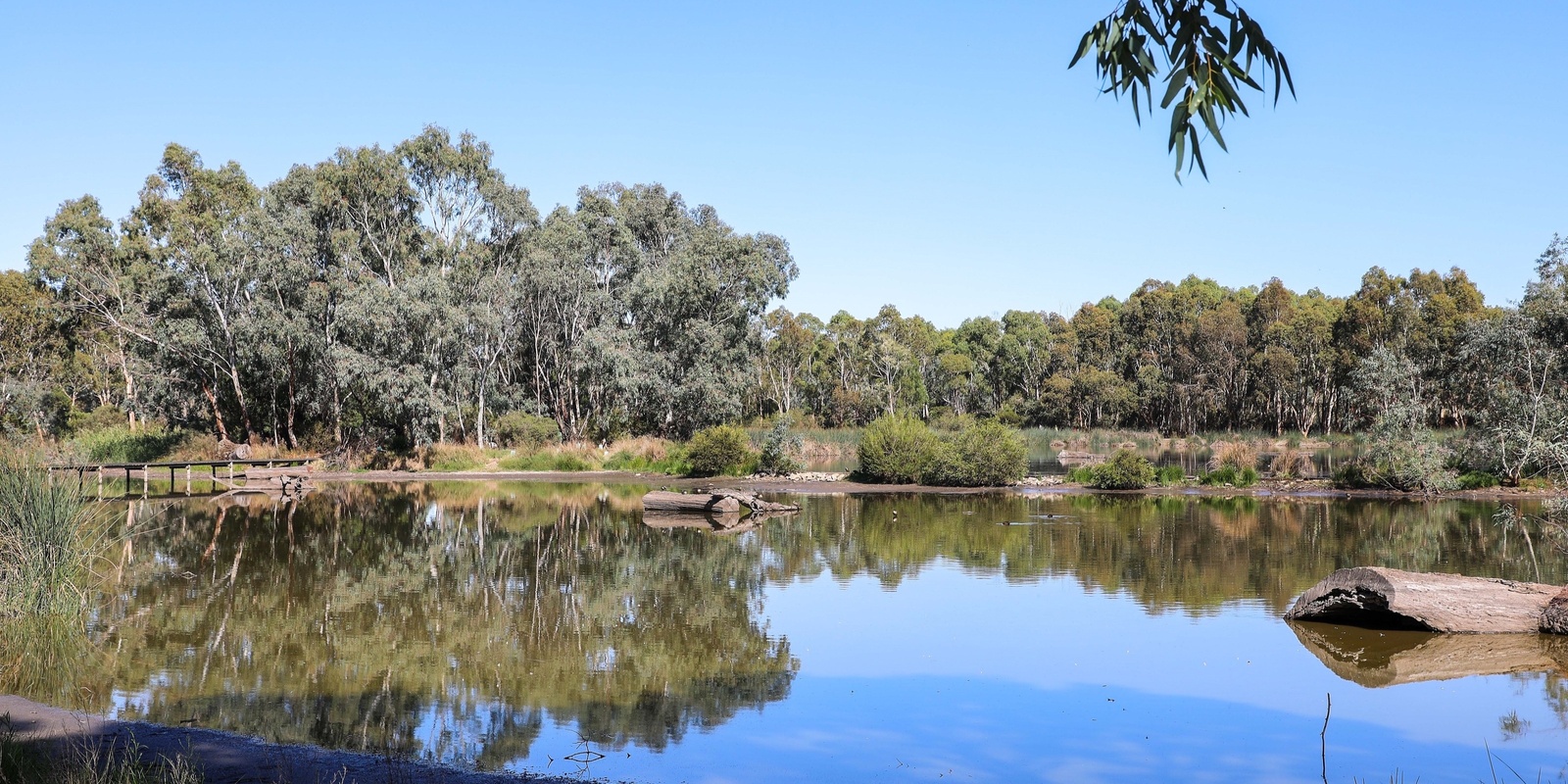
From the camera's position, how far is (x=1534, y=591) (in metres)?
Answer: 12.7

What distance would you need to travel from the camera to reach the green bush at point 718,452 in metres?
38.1

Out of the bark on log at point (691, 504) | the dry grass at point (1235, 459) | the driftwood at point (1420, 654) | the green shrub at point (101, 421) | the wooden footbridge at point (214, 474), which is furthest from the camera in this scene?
the green shrub at point (101, 421)

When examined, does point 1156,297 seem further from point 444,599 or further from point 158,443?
point 444,599

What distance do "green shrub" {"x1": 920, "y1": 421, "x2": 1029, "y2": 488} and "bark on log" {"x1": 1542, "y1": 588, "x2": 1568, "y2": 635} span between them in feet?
69.8

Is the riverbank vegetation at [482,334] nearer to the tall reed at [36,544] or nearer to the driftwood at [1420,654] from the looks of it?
the driftwood at [1420,654]

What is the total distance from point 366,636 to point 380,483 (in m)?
28.7

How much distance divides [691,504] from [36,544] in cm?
1555

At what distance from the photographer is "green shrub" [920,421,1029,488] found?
111 feet

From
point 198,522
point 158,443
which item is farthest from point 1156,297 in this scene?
point 198,522

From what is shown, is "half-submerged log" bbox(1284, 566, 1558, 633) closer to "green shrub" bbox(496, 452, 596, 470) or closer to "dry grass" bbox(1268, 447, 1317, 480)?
"dry grass" bbox(1268, 447, 1317, 480)

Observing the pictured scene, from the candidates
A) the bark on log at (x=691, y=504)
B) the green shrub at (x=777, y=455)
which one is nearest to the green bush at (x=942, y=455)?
the green shrub at (x=777, y=455)

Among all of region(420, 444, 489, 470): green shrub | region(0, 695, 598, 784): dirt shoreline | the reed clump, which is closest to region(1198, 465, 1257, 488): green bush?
region(420, 444, 489, 470): green shrub

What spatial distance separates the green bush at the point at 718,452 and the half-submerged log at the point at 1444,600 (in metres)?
26.5

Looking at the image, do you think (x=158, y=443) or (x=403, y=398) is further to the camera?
(x=158, y=443)
